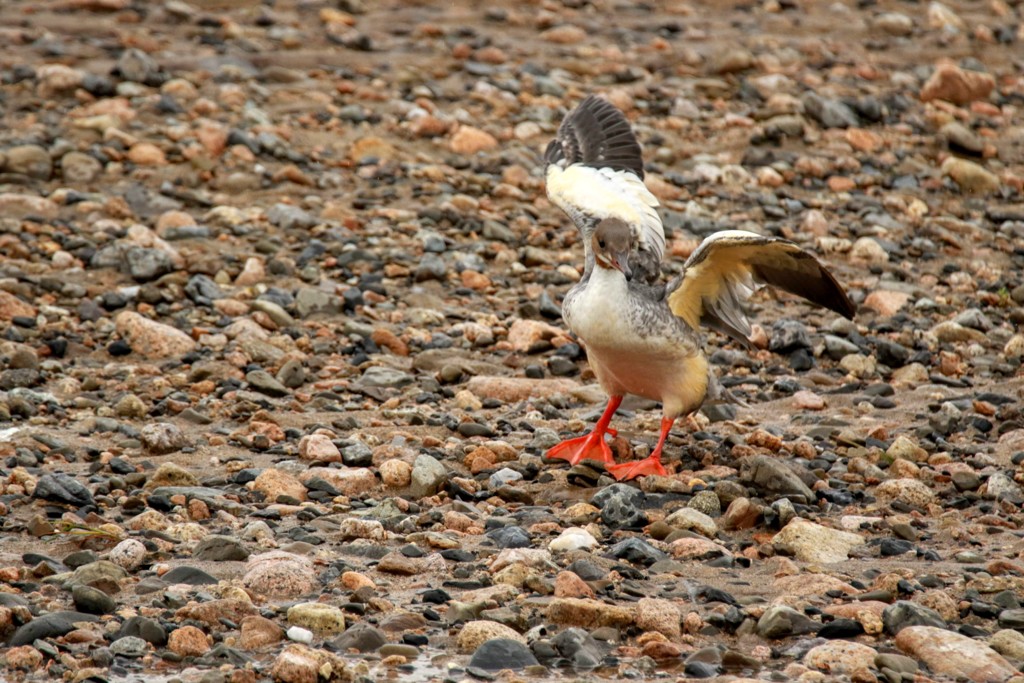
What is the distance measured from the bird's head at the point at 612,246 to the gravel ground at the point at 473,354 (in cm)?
114

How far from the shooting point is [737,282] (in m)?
7.79

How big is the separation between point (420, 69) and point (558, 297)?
15.3ft

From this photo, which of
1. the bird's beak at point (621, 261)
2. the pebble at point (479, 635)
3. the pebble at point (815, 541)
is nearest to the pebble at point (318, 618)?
the pebble at point (479, 635)

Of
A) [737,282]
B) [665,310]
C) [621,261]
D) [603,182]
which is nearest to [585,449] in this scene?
[665,310]

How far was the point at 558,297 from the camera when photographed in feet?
33.9

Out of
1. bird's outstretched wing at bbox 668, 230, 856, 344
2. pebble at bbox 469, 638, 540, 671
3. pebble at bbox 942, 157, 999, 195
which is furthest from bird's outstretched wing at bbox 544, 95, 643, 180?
pebble at bbox 942, 157, 999, 195

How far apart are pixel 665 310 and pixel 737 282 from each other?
55 centimetres

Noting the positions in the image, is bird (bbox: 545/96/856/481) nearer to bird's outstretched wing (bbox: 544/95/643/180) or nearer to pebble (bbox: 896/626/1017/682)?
bird's outstretched wing (bbox: 544/95/643/180)

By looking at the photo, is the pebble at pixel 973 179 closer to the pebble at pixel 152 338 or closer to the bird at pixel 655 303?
the bird at pixel 655 303

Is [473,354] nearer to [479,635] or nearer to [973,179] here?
[479,635]

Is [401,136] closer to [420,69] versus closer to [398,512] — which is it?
[420,69]

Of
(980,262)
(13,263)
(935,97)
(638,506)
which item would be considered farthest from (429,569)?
(935,97)

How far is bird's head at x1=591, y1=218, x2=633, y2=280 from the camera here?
7.37 meters

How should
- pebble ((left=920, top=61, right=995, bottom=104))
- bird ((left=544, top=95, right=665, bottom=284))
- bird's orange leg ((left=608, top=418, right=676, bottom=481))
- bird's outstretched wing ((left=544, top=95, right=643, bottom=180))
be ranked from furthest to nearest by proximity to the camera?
1. pebble ((left=920, top=61, right=995, bottom=104))
2. bird's outstretched wing ((left=544, top=95, right=643, bottom=180))
3. bird ((left=544, top=95, right=665, bottom=284))
4. bird's orange leg ((left=608, top=418, right=676, bottom=481))
